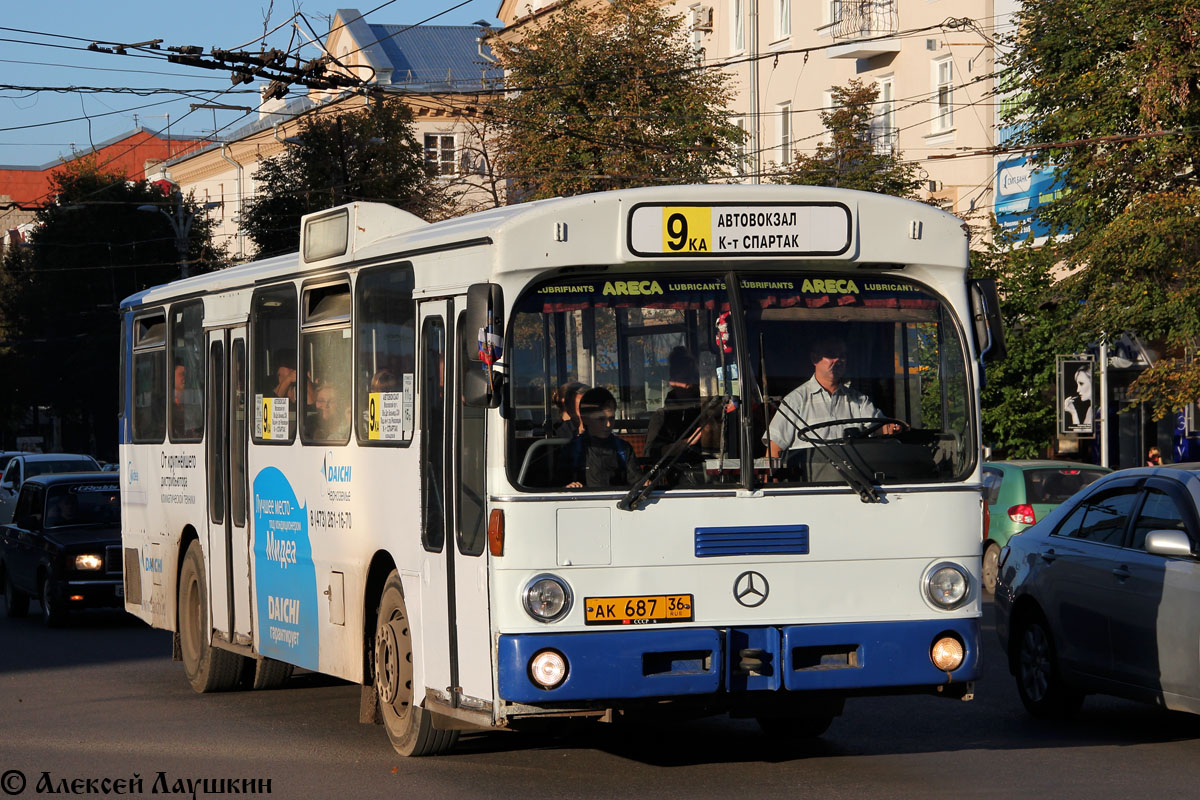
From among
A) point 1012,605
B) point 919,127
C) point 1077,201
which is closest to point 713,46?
point 919,127

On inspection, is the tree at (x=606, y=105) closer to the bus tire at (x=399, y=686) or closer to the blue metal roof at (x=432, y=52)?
the bus tire at (x=399, y=686)

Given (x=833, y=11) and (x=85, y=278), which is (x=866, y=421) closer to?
(x=833, y=11)

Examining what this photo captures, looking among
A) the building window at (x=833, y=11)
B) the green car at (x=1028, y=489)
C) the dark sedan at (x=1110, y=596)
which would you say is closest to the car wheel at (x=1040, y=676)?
the dark sedan at (x=1110, y=596)

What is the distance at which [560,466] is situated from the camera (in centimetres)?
867

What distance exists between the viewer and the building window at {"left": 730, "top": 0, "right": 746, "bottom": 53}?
49.2 meters

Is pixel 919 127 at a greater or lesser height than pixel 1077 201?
greater

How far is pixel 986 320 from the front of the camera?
30.4ft

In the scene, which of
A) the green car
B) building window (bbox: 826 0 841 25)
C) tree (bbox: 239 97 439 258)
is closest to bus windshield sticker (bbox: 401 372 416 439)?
the green car

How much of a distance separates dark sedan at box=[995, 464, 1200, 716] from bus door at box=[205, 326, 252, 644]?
16.6 ft

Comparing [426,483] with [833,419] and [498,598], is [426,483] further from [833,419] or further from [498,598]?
[833,419]

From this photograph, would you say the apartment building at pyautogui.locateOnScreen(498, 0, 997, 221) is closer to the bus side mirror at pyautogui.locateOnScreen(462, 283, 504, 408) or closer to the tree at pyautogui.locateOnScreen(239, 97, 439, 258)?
the tree at pyautogui.locateOnScreen(239, 97, 439, 258)

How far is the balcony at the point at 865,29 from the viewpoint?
4216cm

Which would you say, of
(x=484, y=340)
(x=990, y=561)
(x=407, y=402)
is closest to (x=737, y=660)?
(x=484, y=340)

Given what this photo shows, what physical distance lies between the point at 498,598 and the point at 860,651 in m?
1.71
